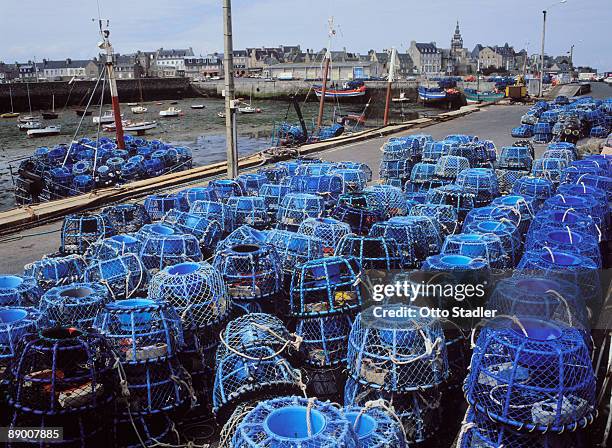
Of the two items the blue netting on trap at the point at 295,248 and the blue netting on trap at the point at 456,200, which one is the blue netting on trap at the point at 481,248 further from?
the blue netting on trap at the point at 456,200

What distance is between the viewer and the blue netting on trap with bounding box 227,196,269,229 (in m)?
9.73

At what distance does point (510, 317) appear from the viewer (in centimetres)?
469

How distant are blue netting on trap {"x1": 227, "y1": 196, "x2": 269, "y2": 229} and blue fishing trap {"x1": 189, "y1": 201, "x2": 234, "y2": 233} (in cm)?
21

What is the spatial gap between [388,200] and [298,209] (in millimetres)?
1760

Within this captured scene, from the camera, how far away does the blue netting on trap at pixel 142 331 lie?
16.9 feet

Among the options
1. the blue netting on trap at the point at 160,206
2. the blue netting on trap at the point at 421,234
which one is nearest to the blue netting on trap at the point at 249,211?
the blue netting on trap at the point at 160,206

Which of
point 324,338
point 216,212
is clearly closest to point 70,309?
point 324,338

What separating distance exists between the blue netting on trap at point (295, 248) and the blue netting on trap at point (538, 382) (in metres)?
3.11

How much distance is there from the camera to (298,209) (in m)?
9.43

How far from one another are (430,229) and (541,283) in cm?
286

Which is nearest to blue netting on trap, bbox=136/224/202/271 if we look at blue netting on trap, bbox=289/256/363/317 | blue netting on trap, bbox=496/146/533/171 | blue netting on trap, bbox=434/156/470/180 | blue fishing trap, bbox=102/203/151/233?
blue netting on trap, bbox=289/256/363/317

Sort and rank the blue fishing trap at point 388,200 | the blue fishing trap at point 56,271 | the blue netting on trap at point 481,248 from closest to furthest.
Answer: the blue netting on trap at point 481,248 < the blue fishing trap at point 56,271 < the blue fishing trap at point 388,200

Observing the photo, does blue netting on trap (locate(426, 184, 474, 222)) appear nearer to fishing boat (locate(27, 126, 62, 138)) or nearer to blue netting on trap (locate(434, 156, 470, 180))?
blue netting on trap (locate(434, 156, 470, 180))

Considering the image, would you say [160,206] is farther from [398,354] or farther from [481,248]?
[398,354]
